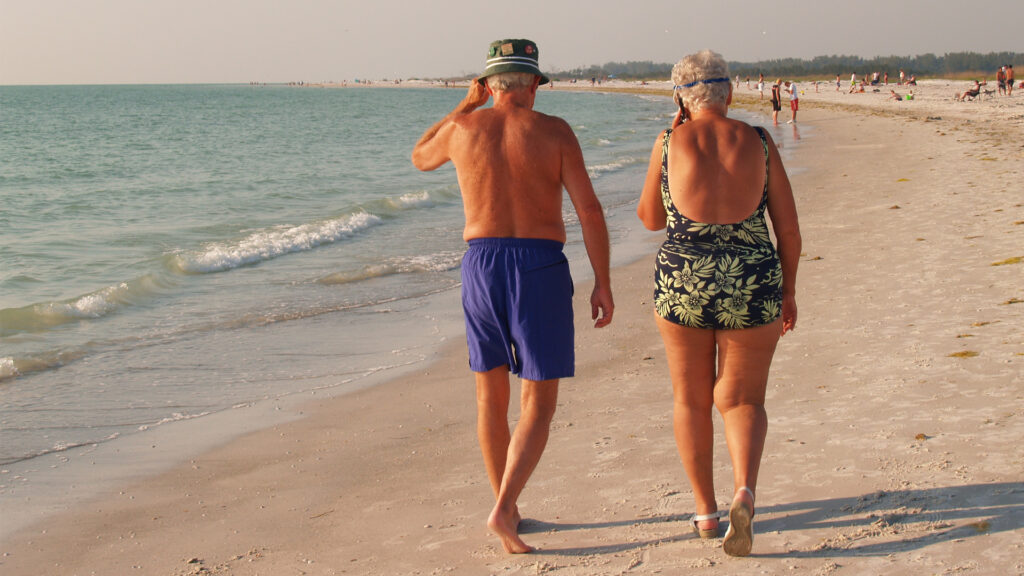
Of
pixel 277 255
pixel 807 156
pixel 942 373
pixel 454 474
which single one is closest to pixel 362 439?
pixel 454 474

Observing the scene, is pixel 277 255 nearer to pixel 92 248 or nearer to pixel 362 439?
pixel 92 248

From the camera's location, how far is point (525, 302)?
304cm

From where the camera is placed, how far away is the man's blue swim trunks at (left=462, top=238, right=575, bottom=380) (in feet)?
10.0

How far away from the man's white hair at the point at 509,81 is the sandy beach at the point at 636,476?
1.65m

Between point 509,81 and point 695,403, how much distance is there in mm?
1311

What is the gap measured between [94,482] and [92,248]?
914 cm

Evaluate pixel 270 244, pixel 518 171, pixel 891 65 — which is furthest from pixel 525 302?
pixel 891 65

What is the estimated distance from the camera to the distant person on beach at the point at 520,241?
3.06 m

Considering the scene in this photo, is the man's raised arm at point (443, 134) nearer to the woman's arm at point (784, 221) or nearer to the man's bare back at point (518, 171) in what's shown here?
the man's bare back at point (518, 171)

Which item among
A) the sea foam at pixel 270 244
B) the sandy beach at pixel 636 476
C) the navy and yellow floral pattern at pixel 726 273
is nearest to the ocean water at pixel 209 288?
the sea foam at pixel 270 244

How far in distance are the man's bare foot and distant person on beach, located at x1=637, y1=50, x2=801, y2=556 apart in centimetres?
65

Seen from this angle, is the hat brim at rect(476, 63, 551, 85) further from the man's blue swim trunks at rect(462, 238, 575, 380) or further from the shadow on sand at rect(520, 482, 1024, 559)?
the shadow on sand at rect(520, 482, 1024, 559)

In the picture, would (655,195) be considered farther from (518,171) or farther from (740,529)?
(740,529)

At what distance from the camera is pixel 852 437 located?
388cm
